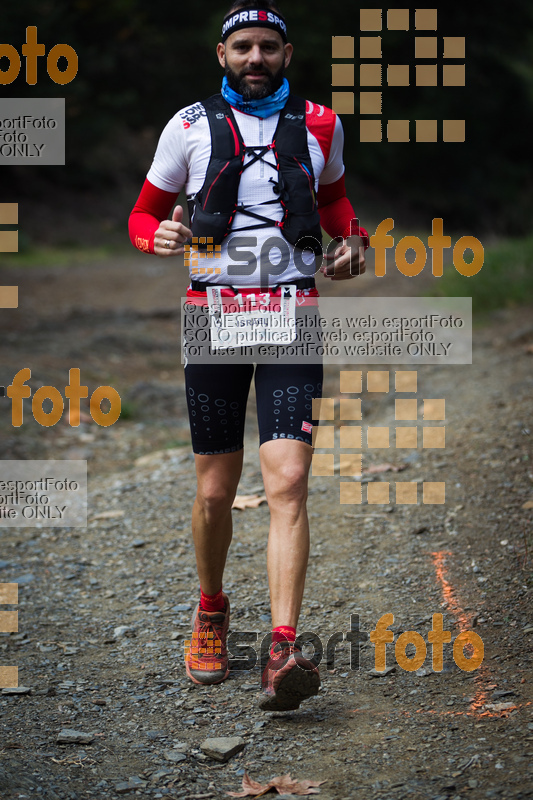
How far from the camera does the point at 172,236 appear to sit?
2822mm

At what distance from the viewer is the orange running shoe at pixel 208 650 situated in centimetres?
317

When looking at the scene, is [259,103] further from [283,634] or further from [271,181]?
[283,634]

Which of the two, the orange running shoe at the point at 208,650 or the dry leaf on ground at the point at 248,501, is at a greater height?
the dry leaf on ground at the point at 248,501

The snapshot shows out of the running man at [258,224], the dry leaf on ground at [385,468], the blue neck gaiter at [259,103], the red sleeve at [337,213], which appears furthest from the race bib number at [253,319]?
the dry leaf on ground at [385,468]

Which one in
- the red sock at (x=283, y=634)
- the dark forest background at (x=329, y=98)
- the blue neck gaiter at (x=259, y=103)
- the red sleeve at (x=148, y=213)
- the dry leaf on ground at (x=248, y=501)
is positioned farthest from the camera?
the dark forest background at (x=329, y=98)

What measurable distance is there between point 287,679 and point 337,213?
1691 mm

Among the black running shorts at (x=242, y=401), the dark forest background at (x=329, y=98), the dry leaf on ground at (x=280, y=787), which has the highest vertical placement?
the dark forest background at (x=329, y=98)

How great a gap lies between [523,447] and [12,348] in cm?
620

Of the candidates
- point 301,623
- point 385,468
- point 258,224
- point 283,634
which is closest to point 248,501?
point 385,468

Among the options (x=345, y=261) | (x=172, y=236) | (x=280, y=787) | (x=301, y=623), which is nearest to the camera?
(x=280, y=787)

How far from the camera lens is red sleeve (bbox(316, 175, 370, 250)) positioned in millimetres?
3174

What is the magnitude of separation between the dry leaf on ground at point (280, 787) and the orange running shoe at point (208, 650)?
718 millimetres

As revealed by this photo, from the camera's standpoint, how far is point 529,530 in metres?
4.05

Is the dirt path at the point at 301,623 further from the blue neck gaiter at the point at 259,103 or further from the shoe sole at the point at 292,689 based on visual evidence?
the blue neck gaiter at the point at 259,103
